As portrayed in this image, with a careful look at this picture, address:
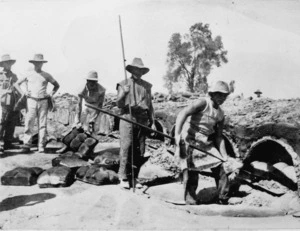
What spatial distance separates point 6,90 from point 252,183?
450cm

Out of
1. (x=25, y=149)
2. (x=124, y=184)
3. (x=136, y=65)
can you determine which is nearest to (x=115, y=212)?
(x=124, y=184)

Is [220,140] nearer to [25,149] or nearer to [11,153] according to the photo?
[25,149]

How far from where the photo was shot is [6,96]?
249 inches

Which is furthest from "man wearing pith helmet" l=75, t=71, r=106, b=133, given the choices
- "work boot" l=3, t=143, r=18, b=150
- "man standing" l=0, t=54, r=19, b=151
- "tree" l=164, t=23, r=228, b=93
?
"tree" l=164, t=23, r=228, b=93

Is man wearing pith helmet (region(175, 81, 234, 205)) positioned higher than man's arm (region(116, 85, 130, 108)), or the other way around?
man's arm (region(116, 85, 130, 108))

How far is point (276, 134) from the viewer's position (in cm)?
470

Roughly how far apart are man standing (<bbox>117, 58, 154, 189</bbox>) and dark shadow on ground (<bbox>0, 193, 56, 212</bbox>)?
0.99m

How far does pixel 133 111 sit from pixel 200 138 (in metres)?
1.05

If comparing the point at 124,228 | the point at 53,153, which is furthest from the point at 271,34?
the point at 124,228

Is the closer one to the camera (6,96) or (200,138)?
(200,138)

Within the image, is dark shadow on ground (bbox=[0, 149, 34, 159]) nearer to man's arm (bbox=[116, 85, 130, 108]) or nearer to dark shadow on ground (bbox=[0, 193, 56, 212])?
dark shadow on ground (bbox=[0, 193, 56, 212])

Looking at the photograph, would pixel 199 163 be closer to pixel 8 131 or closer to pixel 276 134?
pixel 276 134

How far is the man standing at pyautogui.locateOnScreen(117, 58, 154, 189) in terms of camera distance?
474cm

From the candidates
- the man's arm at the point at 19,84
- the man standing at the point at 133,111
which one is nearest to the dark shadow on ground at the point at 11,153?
the man's arm at the point at 19,84
